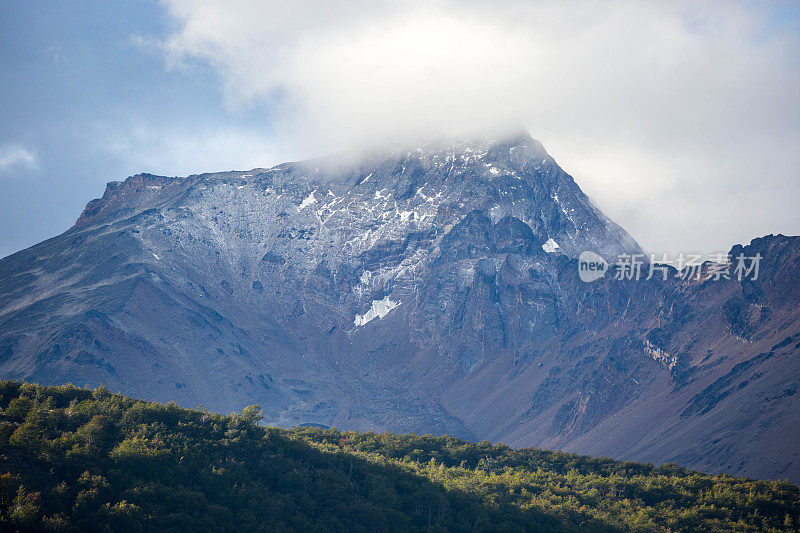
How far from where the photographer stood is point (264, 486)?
92.6 meters

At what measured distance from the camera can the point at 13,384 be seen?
311 feet

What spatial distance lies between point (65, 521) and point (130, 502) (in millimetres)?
→ 7900

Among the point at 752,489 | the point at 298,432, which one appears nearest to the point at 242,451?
the point at 298,432

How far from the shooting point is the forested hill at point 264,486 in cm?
7694

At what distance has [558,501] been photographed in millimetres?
106062

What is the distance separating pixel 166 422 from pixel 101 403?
25.7ft

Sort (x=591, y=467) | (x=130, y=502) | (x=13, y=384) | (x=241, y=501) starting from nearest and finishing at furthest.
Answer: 1. (x=130, y=502)
2. (x=241, y=501)
3. (x=13, y=384)
4. (x=591, y=467)

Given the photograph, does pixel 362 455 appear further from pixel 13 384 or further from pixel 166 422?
pixel 13 384

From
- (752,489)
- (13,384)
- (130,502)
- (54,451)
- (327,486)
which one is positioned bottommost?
(752,489)

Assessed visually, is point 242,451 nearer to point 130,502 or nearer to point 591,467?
point 130,502

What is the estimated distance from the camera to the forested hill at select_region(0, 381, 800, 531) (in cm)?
7694

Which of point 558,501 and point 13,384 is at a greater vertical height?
point 13,384

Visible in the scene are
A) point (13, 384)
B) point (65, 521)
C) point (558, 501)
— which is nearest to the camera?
point (65, 521)

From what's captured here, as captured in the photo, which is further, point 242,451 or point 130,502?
point 242,451
